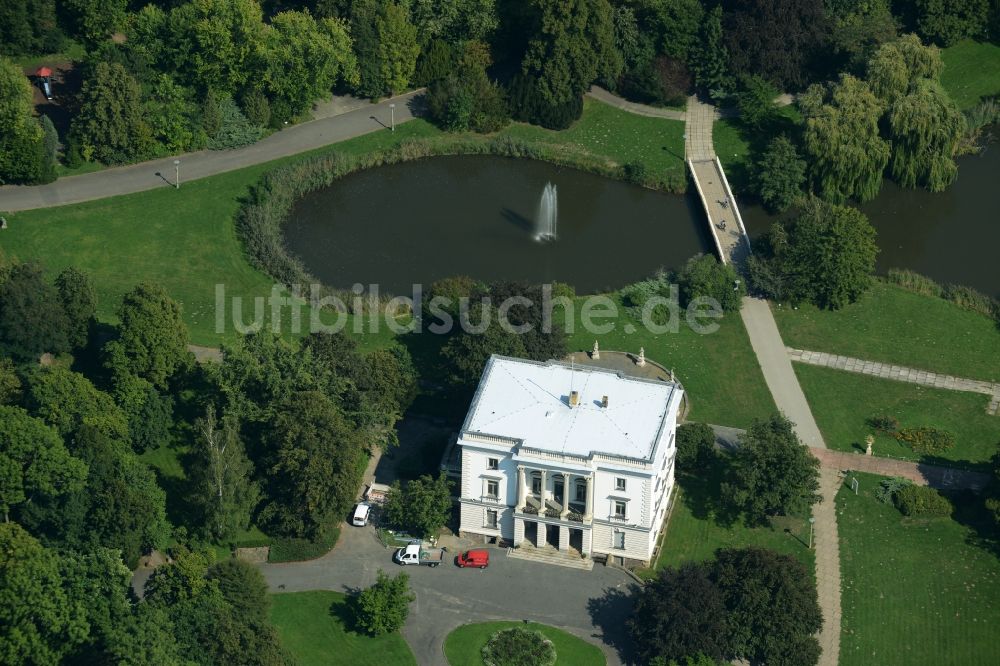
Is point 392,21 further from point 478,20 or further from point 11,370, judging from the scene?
point 11,370

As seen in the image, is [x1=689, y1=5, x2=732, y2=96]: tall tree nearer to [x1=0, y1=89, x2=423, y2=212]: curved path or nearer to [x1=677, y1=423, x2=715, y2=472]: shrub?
[x1=0, y1=89, x2=423, y2=212]: curved path

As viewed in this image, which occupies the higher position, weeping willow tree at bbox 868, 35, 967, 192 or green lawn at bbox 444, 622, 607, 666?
weeping willow tree at bbox 868, 35, 967, 192

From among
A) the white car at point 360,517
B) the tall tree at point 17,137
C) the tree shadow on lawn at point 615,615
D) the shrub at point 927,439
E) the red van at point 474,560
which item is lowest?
the tree shadow on lawn at point 615,615

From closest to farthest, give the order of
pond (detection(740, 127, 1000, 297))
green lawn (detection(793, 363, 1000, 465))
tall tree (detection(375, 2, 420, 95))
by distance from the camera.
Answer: green lawn (detection(793, 363, 1000, 465)), pond (detection(740, 127, 1000, 297)), tall tree (detection(375, 2, 420, 95))

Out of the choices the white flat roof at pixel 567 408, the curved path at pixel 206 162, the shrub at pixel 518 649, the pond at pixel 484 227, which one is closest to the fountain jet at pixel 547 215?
the pond at pixel 484 227

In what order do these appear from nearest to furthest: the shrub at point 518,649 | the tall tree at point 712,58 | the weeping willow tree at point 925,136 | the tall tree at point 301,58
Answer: the shrub at point 518,649
the weeping willow tree at point 925,136
the tall tree at point 301,58
the tall tree at point 712,58

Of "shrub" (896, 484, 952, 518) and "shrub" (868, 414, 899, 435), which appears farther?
"shrub" (868, 414, 899, 435)

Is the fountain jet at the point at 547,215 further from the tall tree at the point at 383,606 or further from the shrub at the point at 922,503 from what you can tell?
the tall tree at the point at 383,606

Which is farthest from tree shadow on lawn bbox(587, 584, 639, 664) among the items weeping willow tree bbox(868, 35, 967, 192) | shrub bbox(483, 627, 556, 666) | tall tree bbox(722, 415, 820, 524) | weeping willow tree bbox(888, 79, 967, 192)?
weeping willow tree bbox(868, 35, 967, 192)
